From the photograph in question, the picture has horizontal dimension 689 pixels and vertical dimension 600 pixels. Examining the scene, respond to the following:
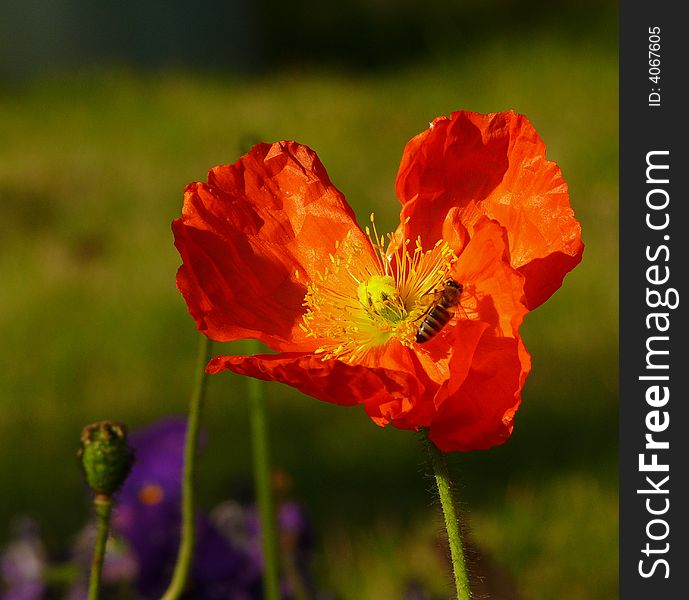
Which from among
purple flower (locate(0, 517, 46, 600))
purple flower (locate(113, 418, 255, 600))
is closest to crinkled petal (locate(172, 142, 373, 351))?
purple flower (locate(113, 418, 255, 600))

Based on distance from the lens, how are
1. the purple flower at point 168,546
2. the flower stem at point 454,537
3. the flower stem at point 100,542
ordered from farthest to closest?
the purple flower at point 168,546
the flower stem at point 100,542
the flower stem at point 454,537

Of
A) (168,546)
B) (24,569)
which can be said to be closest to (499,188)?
(168,546)

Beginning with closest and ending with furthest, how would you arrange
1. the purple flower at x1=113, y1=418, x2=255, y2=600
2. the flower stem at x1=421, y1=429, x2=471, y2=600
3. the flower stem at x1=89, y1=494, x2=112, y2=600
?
the flower stem at x1=421, y1=429, x2=471, y2=600
the flower stem at x1=89, y1=494, x2=112, y2=600
the purple flower at x1=113, y1=418, x2=255, y2=600

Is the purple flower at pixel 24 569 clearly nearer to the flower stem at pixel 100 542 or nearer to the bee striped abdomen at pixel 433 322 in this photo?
the flower stem at pixel 100 542

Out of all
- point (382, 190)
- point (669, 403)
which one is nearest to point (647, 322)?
point (669, 403)

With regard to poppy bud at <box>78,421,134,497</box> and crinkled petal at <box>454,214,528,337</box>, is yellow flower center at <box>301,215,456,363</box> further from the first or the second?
poppy bud at <box>78,421,134,497</box>

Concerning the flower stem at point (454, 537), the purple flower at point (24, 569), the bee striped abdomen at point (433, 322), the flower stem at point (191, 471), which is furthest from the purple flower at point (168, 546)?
the flower stem at point (454, 537)

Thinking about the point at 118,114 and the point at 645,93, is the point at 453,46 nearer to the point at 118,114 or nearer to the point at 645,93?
the point at 118,114
